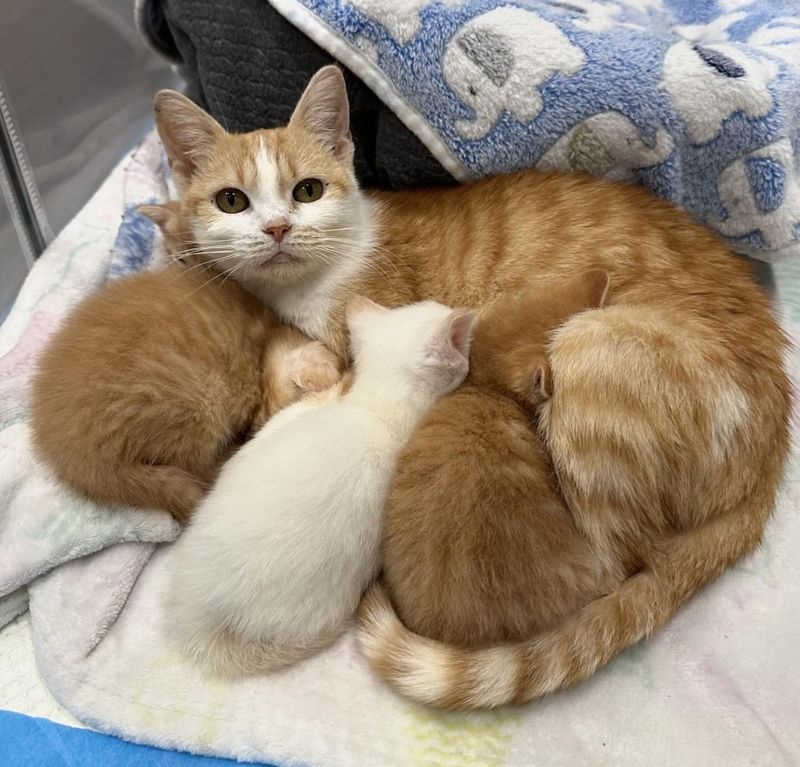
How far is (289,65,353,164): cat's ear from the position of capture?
4.09ft

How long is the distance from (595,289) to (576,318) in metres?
0.06

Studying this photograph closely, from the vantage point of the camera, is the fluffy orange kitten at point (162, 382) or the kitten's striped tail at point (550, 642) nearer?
the kitten's striped tail at point (550, 642)

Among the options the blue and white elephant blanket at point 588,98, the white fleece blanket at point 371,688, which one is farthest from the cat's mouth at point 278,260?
the white fleece blanket at point 371,688

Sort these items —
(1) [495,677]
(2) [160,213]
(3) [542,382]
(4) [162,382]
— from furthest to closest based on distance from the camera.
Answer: (2) [160,213] < (4) [162,382] < (3) [542,382] < (1) [495,677]

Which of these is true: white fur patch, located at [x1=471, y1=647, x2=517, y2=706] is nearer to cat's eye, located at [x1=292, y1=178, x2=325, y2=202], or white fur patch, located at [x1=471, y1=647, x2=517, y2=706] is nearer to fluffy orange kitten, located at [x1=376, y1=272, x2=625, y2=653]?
fluffy orange kitten, located at [x1=376, y1=272, x2=625, y2=653]

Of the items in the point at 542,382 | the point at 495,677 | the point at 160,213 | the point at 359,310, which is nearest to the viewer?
the point at 495,677

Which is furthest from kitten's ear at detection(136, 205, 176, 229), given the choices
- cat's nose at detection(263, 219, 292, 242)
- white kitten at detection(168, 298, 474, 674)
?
white kitten at detection(168, 298, 474, 674)

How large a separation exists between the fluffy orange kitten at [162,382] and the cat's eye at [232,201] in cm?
13

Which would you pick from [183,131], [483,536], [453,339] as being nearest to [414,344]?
[453,339]

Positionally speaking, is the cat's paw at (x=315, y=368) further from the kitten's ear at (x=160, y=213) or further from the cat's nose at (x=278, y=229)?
the kitten's ear at (x=160, y=213)

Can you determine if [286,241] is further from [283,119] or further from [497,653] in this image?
[497,653]

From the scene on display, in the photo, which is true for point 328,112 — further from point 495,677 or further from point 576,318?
point 495,677

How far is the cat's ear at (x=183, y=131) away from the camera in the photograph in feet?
4.05

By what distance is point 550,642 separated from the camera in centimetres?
94
